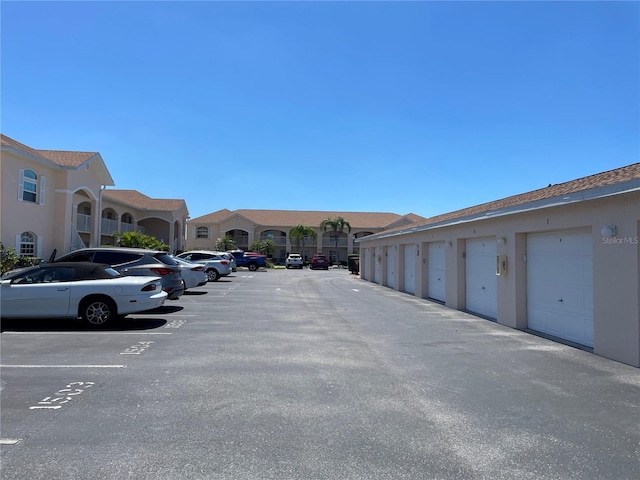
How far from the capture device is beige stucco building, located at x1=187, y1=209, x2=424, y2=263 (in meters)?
58.6

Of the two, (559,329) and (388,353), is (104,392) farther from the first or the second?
(559,329)

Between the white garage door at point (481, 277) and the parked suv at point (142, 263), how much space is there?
8727mm

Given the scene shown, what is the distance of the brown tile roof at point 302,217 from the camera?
6006cm

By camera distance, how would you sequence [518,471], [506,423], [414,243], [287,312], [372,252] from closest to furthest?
[518,471] < [506,423] < [287,312] < [414,243] < [372,252]

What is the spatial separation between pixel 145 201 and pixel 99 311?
1375 inches

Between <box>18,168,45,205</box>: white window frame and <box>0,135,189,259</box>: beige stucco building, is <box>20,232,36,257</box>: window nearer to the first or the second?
<box>0,135,189,259</box>: beige stucco building

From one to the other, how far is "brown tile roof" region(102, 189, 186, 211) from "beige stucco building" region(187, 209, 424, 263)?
14.0 m

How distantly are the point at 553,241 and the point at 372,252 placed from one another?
2022 centimetres

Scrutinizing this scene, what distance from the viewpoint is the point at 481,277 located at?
1287 cm

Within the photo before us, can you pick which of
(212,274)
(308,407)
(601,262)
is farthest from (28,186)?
(601,262)

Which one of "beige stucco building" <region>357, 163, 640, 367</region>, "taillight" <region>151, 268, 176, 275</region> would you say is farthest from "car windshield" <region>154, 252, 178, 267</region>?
"beige stucco building" <region>357, 163, 640, 367</region>

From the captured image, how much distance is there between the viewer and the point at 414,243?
19.3 meters

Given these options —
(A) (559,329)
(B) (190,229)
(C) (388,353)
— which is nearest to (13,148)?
(C) (388,353)

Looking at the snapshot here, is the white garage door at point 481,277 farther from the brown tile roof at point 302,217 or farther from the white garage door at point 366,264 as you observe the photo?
the brown tile roof at point 302,217
